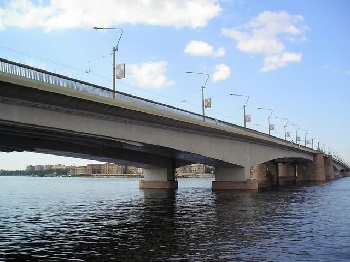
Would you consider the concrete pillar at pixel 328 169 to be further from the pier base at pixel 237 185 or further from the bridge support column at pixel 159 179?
the pier base at pixel 237 185

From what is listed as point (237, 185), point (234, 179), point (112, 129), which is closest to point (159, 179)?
point (234, 179)

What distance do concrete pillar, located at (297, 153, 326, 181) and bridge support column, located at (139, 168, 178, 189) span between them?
186 ft

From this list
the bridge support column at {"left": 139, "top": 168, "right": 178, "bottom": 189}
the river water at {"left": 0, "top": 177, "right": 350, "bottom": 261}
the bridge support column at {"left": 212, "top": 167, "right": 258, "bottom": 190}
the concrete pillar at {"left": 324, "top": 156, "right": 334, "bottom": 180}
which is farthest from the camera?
the concrete pillar at {"left": 324, "top": 156, "right": 334, "bottom": 180}

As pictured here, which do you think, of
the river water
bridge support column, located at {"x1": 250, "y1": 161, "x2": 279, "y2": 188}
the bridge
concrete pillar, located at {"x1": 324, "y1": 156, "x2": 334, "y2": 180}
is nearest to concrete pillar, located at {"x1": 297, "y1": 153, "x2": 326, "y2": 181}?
bridge support column, located at {"x1": 250, "y1": 161, "x2": 279, "y2": 188}

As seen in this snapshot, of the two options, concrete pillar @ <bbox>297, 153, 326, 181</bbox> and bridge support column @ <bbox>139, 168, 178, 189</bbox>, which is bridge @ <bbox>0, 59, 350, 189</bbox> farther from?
concrete pillar @ <bbox>297, 153, 326, 181</bbox>

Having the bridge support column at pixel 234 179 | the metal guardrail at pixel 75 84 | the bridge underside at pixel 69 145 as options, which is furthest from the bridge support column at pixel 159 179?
the metal guardrail at pixel 75 84

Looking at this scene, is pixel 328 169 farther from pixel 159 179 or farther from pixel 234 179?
pixel 234 179

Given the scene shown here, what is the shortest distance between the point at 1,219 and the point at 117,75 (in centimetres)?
1720

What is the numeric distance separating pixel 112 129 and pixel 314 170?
291 feet

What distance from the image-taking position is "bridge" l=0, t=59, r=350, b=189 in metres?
27.0

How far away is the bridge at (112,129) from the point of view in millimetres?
26984

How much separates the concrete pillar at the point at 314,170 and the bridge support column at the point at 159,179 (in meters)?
56.6

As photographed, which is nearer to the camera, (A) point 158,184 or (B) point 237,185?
(B) point 237,185

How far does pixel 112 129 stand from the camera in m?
35.3
